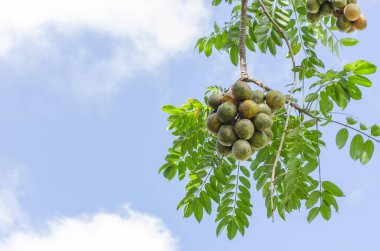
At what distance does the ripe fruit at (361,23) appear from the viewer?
396 centimetres

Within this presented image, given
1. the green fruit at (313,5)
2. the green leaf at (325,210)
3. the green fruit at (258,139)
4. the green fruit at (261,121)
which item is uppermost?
the green fruit at (313,5)

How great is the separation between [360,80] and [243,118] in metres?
0.93

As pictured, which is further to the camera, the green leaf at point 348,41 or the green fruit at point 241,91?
the green leaf at point 348,41

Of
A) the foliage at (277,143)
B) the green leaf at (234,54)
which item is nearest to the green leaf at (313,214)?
the foliage at (277,143)

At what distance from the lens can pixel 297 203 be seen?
3.72 m

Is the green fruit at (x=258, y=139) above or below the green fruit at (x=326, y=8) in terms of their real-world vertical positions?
below

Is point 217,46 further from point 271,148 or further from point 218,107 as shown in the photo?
point 218,107

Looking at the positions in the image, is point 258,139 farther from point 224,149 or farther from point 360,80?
point 360,80

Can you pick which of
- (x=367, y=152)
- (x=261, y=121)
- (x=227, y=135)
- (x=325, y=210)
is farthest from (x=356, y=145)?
(x=227, y=135)

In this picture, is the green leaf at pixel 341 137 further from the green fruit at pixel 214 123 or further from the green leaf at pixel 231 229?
the green leaf at pixel 231 229

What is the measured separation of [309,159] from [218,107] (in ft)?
2.52

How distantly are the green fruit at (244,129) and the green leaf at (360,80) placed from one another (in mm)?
898

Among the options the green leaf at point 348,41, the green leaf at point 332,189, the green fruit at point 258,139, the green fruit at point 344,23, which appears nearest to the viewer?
the green fruit at point 258,139

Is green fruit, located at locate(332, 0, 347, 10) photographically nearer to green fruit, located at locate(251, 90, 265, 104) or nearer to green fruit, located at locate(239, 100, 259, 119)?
green fruit, located at locate(251, 90, 265, 104)
